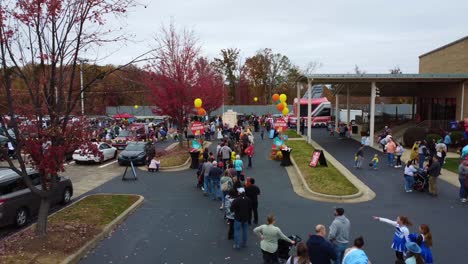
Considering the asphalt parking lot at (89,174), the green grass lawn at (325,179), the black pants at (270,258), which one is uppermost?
the black pants at (270,258)

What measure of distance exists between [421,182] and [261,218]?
22.7 feet

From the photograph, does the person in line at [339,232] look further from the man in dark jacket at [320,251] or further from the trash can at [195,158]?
the trash can at [195,158]

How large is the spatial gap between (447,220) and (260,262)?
6346 millimetres

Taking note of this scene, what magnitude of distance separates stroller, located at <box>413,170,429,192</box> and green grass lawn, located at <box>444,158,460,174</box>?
4.93m

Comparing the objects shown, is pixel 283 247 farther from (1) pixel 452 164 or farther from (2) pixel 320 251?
(1) pixel 452 164

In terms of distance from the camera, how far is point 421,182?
14992 millimetres

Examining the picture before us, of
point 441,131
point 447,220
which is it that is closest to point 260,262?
point 447,220

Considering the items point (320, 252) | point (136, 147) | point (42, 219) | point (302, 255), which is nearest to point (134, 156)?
point (136, 147)

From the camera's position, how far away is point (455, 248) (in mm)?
9422

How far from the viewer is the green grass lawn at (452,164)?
64.0ft

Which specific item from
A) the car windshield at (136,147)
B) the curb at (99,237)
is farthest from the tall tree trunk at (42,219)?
the car windshield at (136,147)

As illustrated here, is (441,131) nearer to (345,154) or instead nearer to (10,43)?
(345,154)

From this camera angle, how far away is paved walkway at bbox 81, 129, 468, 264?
30.4ft

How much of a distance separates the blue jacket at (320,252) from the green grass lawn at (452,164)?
48.4ft
